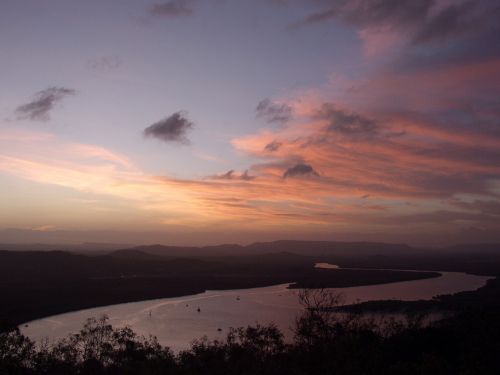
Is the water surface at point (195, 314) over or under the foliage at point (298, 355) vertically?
under

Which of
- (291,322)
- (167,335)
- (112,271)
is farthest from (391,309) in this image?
(112,271)

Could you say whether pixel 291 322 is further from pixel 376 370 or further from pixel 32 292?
pixel 32 292

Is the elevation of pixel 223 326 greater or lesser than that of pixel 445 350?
lesser

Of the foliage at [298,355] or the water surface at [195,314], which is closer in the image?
the foliage at [298,355]

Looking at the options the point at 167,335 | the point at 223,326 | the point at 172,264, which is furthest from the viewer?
the point at 172,264

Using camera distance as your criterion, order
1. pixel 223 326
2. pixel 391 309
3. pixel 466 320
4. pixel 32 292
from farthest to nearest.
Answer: pixel 32 292 → pixel 391 309 → pixel 223 326 → pixel 466 320

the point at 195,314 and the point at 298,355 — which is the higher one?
the point at 298,355

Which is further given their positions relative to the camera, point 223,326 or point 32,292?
point 32,292

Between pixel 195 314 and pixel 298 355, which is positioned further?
pixel 195 314

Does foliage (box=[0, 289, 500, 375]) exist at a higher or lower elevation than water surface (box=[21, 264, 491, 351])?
higher

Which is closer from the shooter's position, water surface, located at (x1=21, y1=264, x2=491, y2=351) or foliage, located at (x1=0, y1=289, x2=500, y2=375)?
foliage, located at (x1=0, y1=289, x2=500, y2=375)
